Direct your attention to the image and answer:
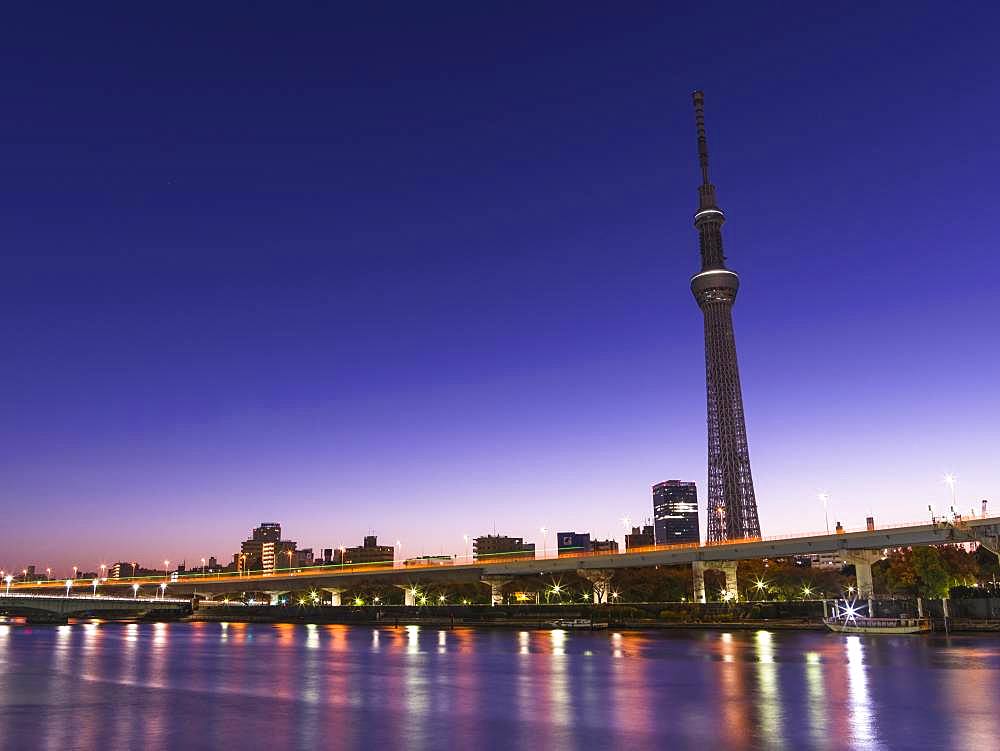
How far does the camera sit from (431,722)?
4253cm

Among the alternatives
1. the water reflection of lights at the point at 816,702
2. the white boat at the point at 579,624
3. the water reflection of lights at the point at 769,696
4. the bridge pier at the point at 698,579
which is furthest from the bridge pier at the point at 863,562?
the water reflection of lights at the point at 816,702

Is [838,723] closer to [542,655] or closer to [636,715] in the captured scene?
[636,715]

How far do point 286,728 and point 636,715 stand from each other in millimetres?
17381

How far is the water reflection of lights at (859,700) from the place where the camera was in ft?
124

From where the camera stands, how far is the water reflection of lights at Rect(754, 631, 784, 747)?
1484 inches

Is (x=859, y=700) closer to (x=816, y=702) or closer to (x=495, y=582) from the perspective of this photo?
(x=816, y=702)

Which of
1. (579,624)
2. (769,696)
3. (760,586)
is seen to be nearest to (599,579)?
(579,624)

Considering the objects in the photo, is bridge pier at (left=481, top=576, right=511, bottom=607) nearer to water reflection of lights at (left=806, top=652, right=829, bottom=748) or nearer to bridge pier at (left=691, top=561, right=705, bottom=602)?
bridge pier at (left=691, top=561, right=705, bottom=602)

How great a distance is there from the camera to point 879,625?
103 metres

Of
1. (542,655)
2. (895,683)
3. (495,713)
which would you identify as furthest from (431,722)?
(542,655)

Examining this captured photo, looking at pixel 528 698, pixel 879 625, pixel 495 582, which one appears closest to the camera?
pixel 528 698

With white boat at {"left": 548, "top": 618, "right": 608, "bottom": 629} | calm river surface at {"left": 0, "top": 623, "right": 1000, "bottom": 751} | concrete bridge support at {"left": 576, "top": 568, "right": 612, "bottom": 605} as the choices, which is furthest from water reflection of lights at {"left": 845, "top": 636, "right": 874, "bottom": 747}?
concrete bridge support at {"left": 576, "top": 568, "right": 612, "bottom": 605}

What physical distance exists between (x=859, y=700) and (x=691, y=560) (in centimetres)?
9465

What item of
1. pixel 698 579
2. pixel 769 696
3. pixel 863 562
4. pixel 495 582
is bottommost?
pixel 769 696
